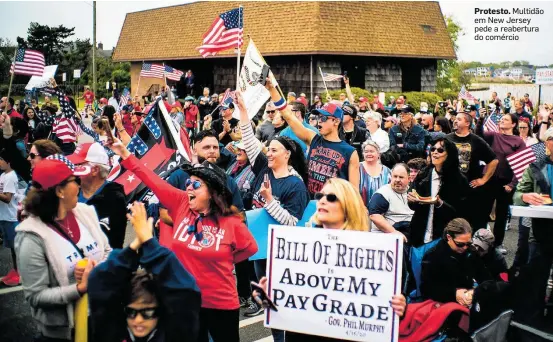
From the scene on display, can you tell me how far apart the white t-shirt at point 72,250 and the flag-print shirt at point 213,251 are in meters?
0.56

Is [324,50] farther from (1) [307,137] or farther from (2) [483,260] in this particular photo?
(2) [483,260]

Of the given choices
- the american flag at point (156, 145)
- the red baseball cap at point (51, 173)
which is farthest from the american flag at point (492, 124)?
the red baseball cap at point (51, 173)

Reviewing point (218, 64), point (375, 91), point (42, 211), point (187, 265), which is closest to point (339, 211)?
point (187, 265)

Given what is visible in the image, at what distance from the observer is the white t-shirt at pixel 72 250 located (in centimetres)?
353

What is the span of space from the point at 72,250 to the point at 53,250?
127 millimetres

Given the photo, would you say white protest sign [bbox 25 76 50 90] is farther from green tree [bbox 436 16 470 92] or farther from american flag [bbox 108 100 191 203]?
green tree [bbox 436 16 470 92]

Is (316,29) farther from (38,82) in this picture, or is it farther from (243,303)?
(243,303)

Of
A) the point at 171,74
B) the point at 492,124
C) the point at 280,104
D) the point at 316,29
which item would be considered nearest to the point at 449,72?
the point at 316,29

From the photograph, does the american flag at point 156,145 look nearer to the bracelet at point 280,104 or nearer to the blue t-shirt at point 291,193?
the bracelet at point 280,104

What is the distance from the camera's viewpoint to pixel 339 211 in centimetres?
374

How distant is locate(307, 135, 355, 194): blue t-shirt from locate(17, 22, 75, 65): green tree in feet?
212

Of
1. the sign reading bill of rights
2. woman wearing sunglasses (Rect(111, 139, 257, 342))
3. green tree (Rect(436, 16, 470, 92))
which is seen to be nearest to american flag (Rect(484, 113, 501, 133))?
woman wearing sunglasses (Rect(111, 139, 257, 342))

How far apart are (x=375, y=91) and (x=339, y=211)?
27798 millimetres

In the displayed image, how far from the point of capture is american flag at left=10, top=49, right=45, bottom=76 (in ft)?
57.7
